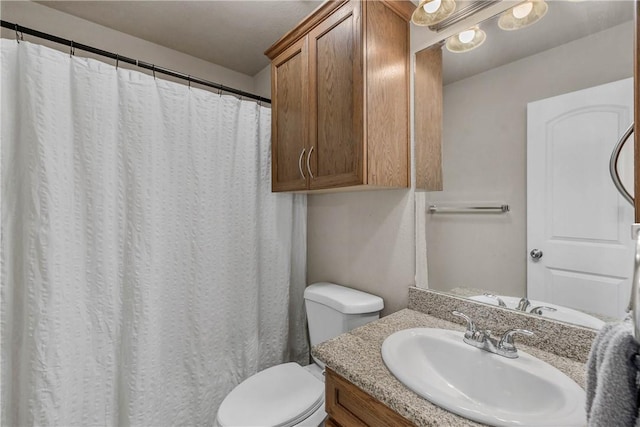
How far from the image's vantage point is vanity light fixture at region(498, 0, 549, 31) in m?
0.91

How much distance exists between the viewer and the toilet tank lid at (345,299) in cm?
129

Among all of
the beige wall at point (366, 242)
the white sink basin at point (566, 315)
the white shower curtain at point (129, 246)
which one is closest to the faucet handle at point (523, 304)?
the white sink basin at point (566, 315)

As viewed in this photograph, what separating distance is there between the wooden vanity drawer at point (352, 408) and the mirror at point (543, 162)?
1.93ft

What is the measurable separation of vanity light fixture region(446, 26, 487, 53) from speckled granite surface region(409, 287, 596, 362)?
0.98 m

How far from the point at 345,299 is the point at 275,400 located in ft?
1.70

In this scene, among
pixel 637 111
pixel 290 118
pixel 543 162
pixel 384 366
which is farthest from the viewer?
pixel 290 118

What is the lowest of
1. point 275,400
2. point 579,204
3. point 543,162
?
point 275,400

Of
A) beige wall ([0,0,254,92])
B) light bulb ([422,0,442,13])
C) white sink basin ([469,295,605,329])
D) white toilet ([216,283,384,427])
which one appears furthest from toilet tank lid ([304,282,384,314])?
beige wall ([0,0,254,92])

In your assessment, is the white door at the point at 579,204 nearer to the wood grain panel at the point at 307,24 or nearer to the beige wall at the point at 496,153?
the beige wall at the point at 496,153

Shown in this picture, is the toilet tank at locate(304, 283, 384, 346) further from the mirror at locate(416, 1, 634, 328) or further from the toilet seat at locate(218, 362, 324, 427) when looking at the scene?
the mirror at locate(416, 1, 634, 328)

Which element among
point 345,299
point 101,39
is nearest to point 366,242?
point 345,299

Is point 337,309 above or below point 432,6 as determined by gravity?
below

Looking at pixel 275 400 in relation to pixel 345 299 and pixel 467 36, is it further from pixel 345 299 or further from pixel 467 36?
pixel 467 36

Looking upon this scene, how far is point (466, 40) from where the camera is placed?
1073 millimetres
